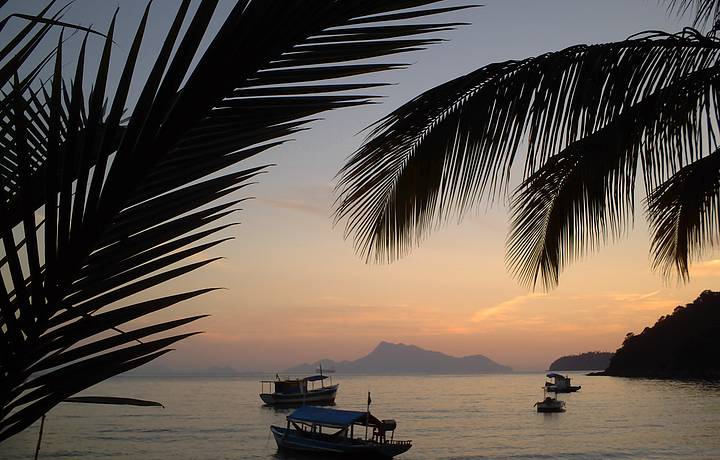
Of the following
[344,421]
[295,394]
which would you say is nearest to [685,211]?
[344,421]

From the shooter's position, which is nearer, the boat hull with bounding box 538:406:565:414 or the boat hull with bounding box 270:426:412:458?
the boat hull with bounding box 270:426:412:458

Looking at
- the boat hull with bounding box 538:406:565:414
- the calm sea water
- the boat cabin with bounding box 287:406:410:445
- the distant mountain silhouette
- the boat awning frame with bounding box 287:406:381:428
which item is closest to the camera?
the boat cabin with bounding box 287:406:410:445

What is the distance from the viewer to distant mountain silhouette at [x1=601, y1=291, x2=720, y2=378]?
369 ft

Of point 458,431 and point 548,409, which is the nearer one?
point 458,431

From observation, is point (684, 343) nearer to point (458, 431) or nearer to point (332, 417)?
point (458, 431)

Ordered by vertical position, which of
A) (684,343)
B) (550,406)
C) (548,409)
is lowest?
(548,409)

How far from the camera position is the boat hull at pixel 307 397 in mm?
75500

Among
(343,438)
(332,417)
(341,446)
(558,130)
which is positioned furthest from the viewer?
(343,438)

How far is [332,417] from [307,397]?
39.0 metres

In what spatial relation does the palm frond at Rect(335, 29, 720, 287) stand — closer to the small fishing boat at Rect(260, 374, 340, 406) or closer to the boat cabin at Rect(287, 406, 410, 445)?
the boat cabin at Rect(287, 406, 410, 445)

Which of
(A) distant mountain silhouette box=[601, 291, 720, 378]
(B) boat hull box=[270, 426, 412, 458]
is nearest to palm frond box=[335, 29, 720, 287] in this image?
(B) boat hull box=[270, 426, 412, 458]

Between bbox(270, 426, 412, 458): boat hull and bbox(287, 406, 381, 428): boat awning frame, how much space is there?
1.33 meters

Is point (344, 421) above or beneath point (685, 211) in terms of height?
beneath

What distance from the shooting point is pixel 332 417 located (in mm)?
39219
